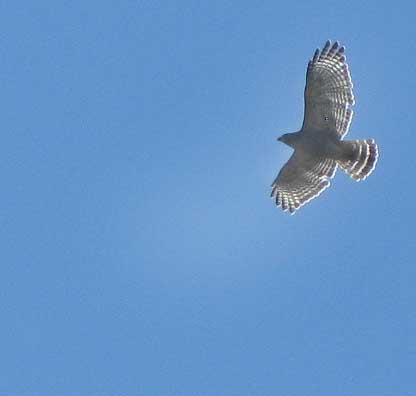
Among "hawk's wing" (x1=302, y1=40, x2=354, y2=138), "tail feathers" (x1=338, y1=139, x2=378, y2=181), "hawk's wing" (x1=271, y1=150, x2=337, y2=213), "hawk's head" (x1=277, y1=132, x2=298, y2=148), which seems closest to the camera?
"hawk's wing" (x1=302, y1=40, x2=354, y2=138)

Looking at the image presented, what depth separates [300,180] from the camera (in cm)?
3403

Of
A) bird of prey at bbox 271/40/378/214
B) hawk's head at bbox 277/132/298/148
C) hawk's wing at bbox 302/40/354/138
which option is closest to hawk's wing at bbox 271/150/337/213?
bird of prey at bbox 271/40/378/214

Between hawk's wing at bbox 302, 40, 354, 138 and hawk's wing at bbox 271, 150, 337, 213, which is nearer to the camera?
hawk's wing at bbox 302, 40, 354, 138

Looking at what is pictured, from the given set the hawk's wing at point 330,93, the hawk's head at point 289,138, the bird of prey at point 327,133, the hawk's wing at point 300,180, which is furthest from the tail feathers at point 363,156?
the hawk's head at point 289,138

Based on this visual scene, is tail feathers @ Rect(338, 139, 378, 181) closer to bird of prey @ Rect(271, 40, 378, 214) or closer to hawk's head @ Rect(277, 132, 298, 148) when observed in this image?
bird of prey @ Rect(271, 40, 378, 214)

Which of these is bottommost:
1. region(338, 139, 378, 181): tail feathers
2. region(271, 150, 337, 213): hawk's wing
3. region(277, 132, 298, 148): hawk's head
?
region(338, 139, 378, 181): tail feathers

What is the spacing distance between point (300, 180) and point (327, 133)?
1667mm

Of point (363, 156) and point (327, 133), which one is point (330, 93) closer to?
point (327, 133)

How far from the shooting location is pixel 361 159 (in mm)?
32938

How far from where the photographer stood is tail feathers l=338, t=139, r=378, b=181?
108 feet

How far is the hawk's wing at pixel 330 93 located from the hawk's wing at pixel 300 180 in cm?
105

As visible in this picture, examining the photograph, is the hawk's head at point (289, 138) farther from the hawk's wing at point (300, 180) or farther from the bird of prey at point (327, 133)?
the hawk's wing at point (300, 180)

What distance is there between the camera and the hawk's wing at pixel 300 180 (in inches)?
1319

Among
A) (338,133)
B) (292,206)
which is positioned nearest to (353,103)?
(338,133)
